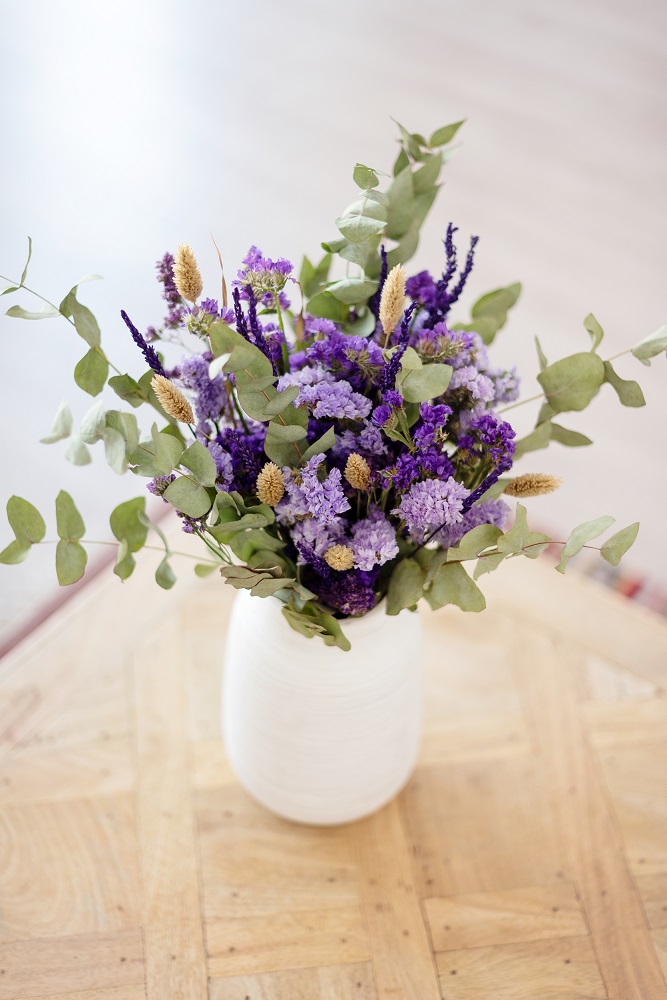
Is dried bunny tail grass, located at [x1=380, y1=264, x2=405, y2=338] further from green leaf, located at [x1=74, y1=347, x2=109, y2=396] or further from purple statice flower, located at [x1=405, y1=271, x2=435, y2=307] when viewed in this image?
green leaf, located at [x1=74, y1=347, x2=109, y2=396]

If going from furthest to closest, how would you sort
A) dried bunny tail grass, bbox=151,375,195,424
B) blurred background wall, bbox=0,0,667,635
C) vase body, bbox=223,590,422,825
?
blurred background wall, bbox=0,0,667,635
vase body, bbox=223,590,422,825
dried bunny tail grass, bbox=151,375,195,424

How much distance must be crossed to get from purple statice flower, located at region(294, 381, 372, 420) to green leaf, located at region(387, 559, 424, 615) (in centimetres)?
16

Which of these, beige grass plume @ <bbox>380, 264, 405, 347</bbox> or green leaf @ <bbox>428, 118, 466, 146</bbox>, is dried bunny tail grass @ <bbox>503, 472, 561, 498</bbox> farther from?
green leaf @ <bbox>428, 118, 466, 146</bbox>

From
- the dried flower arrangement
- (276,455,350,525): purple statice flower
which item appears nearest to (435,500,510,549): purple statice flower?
the dried flower arrangement

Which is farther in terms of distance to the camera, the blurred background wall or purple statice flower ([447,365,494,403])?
the blurred background wall

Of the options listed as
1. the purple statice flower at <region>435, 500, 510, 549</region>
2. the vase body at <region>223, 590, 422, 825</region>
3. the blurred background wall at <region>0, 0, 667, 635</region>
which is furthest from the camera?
the blurred background wall at <region>0, 0, 667, 635</region>

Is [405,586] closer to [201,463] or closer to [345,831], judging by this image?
[201,463]

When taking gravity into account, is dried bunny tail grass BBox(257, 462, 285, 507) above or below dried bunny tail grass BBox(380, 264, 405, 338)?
below

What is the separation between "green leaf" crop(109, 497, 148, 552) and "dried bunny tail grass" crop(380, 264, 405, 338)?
0.26 metres

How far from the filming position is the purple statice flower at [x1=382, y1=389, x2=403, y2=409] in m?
0.73

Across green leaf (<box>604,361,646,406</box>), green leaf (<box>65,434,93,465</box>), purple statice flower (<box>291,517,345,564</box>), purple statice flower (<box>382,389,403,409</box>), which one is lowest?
purple statice flower (<box>291,517,345,564</box>)

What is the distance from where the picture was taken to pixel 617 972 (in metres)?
1.00

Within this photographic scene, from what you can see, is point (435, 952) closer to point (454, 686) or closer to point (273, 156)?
point (454, 686)

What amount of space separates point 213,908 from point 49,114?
1.85 meters
